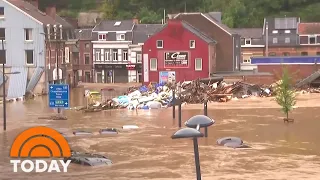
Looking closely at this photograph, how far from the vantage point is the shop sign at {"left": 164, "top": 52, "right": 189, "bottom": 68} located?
6619 cm

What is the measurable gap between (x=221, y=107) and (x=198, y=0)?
213ft

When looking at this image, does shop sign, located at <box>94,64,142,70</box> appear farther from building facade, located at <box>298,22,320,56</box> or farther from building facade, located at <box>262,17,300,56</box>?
building facade, located at <box>298,22,320,56</box>

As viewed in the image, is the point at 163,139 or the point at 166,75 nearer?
the point at 163,139

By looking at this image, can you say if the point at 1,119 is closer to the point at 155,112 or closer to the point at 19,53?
the point at 155,112

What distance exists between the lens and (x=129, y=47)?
262ft

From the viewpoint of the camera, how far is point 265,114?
4228 cm

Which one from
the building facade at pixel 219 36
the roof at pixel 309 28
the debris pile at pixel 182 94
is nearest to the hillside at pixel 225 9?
the roof at pixel 309 28

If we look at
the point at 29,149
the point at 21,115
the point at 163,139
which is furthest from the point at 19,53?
the point at 29,149

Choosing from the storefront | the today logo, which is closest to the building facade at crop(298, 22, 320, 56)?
the storefront

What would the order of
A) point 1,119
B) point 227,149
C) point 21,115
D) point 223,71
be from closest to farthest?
1. point 227,149
2. point 1,119
3. point 21,115
4. point 223,71

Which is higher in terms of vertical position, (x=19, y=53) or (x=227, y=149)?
(x=19, y=53)

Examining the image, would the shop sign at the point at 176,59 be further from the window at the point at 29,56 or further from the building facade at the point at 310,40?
the building facade at the point at 310,40

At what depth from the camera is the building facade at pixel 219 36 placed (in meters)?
70.9

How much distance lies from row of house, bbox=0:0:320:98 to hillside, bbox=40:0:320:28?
557 inches
